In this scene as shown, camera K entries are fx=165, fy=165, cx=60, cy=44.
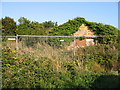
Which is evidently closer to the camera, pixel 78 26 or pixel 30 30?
pixel 30 30

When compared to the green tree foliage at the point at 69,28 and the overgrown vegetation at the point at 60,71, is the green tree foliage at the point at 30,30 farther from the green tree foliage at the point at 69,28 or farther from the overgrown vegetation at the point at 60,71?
the overgrown vegetation at the point at 60,71

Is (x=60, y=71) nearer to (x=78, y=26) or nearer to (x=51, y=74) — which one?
(x=51, y=74)

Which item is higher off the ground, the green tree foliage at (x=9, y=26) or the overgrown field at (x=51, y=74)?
the green tree foliage at (x=9, y=26)

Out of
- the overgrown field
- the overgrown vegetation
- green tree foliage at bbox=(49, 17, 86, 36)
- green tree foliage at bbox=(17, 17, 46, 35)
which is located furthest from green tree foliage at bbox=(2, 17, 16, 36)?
the overgrown field

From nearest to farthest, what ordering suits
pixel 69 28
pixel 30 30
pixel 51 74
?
pixel 51 74
pixel 30 30
pixel 69 28

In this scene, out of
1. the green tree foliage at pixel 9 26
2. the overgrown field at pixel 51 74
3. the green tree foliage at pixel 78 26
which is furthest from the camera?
the green tree foliage at pixel 9 26

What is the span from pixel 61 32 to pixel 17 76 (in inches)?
410

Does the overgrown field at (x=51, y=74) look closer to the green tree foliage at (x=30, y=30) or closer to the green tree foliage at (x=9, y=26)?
the green tree foliage at (x=30, y=30)

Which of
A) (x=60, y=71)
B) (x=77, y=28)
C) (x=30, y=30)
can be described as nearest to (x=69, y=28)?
(x=77, y=28)

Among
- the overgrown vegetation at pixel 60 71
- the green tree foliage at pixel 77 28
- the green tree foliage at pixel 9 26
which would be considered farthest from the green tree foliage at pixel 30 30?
the overgrown vegetation at pixel 60 71

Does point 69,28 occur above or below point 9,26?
below

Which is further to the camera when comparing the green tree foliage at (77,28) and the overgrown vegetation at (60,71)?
the green tree foliage at (77,28)

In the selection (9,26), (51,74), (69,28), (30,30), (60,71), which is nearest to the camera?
(51,74)

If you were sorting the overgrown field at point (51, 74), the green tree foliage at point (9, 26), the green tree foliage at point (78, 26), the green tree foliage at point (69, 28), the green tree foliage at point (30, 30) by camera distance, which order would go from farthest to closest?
1. the green tree foliage at point (9, 26)
2. the green tree foliage at point (69, 28)
3. the green tree foliage at point (78, 26)
4. the green tree foliage at point (30, 30)
5. the overgrown field at point (51, 74)
